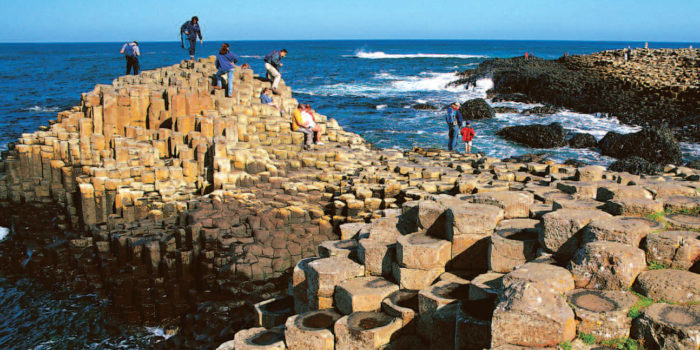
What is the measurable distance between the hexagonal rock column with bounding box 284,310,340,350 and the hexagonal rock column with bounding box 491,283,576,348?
1.97 meters

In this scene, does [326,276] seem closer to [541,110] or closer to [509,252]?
[509,252]

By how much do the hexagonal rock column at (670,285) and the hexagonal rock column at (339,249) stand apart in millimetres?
3490

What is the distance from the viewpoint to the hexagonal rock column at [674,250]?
5.03 meters

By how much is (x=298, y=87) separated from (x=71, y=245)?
124 feet

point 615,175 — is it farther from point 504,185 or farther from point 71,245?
point 71,245

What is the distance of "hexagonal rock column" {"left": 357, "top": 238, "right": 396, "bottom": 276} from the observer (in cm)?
660

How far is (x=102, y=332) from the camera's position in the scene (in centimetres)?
900

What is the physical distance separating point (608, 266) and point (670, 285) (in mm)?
508

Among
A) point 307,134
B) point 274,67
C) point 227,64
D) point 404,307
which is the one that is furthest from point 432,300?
point 274,67

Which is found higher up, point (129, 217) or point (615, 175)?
point (615, 175)

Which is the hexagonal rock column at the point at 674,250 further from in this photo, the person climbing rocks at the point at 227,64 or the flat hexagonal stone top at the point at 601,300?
the person climbing rocks at the point at 227,64

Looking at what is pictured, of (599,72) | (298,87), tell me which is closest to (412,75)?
(298,87)

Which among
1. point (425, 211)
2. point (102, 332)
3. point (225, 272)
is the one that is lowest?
point (102, 332)

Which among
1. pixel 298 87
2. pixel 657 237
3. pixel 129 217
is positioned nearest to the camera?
pixel 657 237
